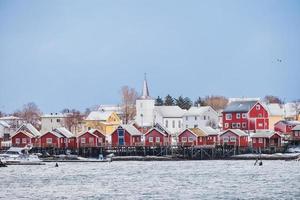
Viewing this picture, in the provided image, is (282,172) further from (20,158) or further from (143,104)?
(143,104)

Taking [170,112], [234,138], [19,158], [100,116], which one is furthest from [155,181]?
[170,112]

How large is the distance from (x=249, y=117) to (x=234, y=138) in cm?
1327

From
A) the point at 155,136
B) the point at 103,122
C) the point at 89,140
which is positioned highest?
the point at 103,122

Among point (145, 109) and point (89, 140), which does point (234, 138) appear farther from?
point (145, 109)

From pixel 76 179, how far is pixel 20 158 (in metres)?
31.4

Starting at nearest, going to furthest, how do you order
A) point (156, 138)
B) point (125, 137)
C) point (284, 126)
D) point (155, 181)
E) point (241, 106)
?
point (155, 181)
point (156, 138)
point (125, 137)
point (284, 126)
point (241, 106)

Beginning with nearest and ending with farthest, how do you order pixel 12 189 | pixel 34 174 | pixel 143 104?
pixel 12 189 → pixel 34 174 → pixel 143 104

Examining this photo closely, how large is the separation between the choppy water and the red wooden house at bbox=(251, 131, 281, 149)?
517 inches

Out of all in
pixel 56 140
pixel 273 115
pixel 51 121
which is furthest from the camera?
pixel 51 121

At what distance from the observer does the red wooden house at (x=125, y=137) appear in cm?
12481

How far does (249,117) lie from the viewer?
132 metres

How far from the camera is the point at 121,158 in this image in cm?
11712

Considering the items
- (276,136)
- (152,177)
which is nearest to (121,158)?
(276,136)

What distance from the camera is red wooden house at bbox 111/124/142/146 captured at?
409ft
